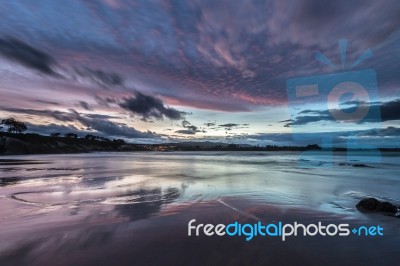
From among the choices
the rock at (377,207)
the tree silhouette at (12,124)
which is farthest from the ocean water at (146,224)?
the tree silhouette at (12,124)

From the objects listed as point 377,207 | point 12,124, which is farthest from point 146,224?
point 12,124

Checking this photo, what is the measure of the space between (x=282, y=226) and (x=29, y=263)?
4.95 m

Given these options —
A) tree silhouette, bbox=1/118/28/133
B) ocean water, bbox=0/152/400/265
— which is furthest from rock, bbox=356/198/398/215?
tree silhouette, bbox=1/118/28/133

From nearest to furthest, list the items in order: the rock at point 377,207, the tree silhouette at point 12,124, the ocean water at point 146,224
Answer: the ocean water at point 146,224 → the rock at point 377,207 → the tree silhouette at point 12,124

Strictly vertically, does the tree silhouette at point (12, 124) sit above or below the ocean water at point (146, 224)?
above

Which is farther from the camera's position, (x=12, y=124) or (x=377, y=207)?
(x=12, y=124)

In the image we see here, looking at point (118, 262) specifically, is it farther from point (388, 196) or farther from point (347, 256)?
point (388, 196)

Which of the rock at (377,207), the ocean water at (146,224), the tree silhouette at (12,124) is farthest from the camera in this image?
the tree silhouette at (12,124)

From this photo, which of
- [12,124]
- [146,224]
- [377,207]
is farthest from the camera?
[12,124]

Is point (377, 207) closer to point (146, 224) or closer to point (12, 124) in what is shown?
point (146, 224)

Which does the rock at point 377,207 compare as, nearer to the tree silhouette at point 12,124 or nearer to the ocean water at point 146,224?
the ocean water at point 146,224

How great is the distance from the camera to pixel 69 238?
451 cm

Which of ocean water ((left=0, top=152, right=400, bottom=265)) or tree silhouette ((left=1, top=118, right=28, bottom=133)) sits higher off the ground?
tree silhouette ((left=1, top=118, right=28, bottom=133))

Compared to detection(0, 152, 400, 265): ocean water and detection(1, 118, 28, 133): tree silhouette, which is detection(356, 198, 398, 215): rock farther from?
detection(1, 118, 28, 133): tree silhouette
